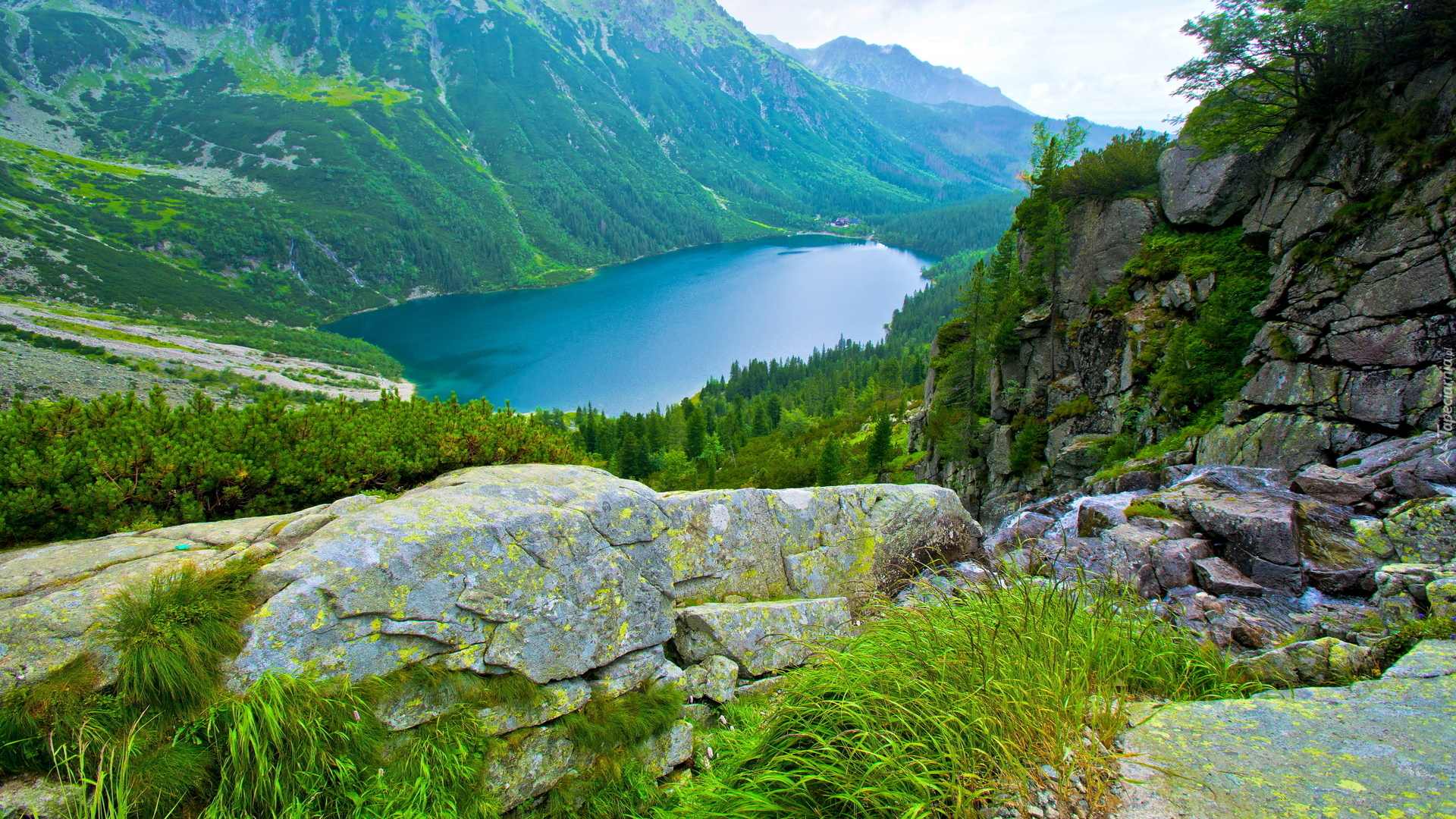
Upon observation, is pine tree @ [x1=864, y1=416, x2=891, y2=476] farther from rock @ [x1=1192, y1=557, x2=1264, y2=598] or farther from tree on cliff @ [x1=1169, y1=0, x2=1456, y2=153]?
rock @ [x1=1192, y1=557, x2=1264, y2=598]

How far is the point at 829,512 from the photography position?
33.1 ft

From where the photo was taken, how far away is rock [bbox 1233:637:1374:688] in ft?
13.2

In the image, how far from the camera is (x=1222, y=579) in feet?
26.5

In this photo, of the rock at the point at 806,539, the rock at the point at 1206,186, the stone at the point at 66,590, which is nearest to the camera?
the stone at the point at 66,590

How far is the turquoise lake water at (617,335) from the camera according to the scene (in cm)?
11788

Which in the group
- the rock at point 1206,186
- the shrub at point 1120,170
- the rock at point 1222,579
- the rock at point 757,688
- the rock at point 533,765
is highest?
the shrub at point 1120,170

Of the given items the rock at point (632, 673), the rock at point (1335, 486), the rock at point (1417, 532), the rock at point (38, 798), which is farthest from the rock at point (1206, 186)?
the rock at point (38, 798)

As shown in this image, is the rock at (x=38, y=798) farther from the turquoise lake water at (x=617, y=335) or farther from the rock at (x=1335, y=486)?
the turquoise lake water at (x=617, y=335)

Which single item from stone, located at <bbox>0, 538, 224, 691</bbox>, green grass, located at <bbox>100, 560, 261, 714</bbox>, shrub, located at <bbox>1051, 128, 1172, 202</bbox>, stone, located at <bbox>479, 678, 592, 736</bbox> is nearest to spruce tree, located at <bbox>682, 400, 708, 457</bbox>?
shrub, located at <bbox>1051, 128, 1172, 202</bbox>

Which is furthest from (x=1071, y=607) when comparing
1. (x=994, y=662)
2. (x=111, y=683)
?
(x=111, y=683)

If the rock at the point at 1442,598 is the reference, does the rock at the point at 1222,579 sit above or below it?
below

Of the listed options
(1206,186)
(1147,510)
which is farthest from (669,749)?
(1206,186)

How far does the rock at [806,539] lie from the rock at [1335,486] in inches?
203

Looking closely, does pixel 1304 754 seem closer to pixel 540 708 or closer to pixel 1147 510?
pixel 540 708
